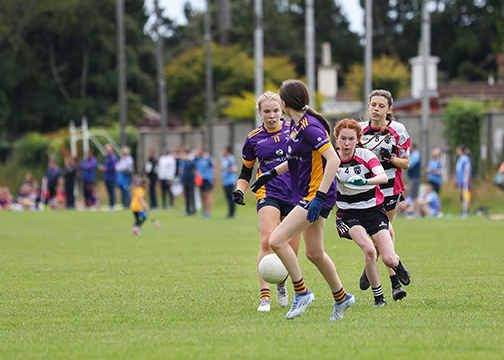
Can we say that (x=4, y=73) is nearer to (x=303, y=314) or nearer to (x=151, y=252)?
(x=151, y=252)

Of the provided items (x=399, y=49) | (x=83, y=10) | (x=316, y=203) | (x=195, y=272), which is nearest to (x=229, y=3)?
(x=83, y=10)

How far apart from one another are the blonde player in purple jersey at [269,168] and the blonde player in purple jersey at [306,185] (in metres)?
0.86

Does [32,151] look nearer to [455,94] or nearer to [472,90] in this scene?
[455,94]

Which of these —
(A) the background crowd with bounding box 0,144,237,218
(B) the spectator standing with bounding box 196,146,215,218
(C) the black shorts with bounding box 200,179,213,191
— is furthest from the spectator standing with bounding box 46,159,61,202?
(C) the black shorts with bounding box 200,179,213,191

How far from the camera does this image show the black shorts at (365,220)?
23.5 ft

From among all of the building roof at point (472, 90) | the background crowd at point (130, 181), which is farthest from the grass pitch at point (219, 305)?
the building roof at point (472, 90)

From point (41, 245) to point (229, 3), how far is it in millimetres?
43561

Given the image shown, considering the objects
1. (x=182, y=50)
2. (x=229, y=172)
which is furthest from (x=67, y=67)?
(x=229, y=172)

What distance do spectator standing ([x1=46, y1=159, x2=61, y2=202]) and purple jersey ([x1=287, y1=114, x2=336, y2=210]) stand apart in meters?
22.6

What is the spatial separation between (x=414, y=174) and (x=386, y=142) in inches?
543

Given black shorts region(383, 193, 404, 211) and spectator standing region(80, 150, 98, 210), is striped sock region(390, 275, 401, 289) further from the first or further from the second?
spectator standing region(80, 150, 98, 210)

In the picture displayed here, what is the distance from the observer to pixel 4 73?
51031 mm

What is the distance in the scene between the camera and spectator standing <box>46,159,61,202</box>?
27.9m

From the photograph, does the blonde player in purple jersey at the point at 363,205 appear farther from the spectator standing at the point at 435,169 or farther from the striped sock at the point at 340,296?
the spectator standing at the point at 435,169
